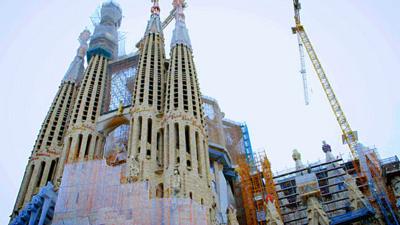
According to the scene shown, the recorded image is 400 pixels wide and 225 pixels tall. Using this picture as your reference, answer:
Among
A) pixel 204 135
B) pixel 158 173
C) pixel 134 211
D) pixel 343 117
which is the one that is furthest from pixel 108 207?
pixel 343 117

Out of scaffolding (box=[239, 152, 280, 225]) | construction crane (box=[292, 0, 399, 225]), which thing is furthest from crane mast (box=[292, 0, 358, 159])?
scaffolding (box=[239, 152, 280, 225])

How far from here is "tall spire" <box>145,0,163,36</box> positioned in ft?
183

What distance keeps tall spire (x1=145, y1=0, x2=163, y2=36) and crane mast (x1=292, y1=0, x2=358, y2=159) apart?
2318 centimetres

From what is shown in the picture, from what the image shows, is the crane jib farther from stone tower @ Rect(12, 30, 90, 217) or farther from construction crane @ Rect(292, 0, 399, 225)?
stone tower @ Rect(12, 30, 90, 217)

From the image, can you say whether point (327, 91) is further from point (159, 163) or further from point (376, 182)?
point (159, 163)

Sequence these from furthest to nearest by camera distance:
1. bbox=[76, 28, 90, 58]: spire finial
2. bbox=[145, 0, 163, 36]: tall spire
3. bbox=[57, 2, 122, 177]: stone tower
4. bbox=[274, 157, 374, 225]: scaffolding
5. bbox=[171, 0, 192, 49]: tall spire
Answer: bbox=[76, 28, 90, 58]: spire finial
bbox=[145, 0, 163, 36]: tall spire
bbox=[171, 0, 192, 49]: tall spire
bbox=[57, 2, 122, 177]: stone tower
bbox=[274, 157, 374, 225]: scaffolding

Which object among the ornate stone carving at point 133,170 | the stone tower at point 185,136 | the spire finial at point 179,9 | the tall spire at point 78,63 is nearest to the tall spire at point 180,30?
the spire finial at point 179,9

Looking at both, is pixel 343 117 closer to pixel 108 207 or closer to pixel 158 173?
pixel 158 173

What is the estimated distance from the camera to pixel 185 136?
3869 centimetres

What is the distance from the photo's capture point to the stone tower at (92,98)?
42.3 metres

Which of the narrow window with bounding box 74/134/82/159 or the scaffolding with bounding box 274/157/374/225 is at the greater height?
the narrow window with bounding box 74/134/82/159

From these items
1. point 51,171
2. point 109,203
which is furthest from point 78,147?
point 109,203

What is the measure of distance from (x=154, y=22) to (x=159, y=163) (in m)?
25.2

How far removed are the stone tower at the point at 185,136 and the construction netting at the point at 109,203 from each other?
1633mm
